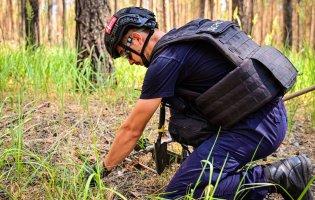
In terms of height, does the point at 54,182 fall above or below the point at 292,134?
above

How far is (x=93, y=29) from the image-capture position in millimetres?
4121

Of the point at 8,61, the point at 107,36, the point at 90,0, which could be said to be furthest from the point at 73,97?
the point at 107,36

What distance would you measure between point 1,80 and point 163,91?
5.86ft

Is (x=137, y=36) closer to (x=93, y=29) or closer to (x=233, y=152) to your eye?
(x=233, y=152)

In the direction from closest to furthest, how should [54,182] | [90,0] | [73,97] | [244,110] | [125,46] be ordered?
[54,182], [244,110], [125,46], [73,97], [90,0]

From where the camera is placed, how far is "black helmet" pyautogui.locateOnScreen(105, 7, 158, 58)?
92.9 inches

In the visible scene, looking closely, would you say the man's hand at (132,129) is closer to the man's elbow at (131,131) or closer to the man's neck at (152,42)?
the man's elbow at (131,131)

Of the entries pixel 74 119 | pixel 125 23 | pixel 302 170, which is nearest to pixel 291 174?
pixel 302 170

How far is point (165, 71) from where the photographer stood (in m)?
2.19

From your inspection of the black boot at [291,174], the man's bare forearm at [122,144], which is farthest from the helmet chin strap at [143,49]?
the black boot at [291,174]

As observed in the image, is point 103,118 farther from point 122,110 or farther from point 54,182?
point 54,182

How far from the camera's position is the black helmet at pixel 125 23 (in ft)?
7.74

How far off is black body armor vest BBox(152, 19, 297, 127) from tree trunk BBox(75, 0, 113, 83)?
6.14 ft

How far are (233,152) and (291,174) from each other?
355mm
